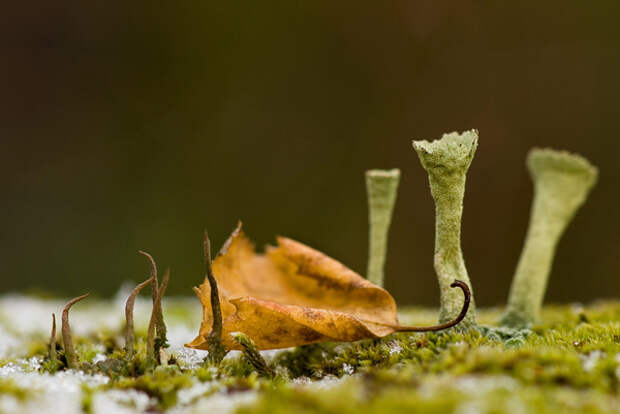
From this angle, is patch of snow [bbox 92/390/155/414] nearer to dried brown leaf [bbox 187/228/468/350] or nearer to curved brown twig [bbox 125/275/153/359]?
curved brown twig [bbox 125/275/153/359]

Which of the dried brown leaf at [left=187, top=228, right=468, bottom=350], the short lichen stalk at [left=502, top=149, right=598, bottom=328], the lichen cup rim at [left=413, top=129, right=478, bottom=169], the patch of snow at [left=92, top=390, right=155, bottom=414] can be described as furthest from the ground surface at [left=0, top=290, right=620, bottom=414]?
the lichen cup rim at [left=413, top=129, right=478, bottom=169]

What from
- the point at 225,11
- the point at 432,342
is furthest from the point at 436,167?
the point at 225,11

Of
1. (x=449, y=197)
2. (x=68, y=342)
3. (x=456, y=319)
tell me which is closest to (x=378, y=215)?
(x=449, y=197)

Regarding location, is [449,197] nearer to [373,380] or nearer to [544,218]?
[373,380]

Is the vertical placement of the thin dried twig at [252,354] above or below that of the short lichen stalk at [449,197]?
below

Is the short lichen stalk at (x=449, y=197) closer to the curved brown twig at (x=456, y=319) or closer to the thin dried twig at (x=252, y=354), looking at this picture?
the curved brown twig at (x=456, y=319)

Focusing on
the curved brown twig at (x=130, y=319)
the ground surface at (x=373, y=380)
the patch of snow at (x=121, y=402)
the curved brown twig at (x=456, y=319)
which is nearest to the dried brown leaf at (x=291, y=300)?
the curved brown twig at (x=456, y=319)

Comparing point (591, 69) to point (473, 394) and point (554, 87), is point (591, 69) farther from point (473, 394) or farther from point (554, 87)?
point (473, 394)
